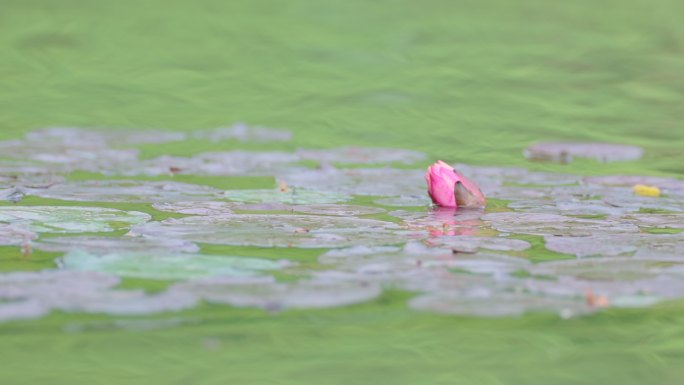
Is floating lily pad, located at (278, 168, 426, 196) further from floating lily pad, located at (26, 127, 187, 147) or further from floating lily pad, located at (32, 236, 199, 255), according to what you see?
floating lily pad, located at (32, 236, 199, 255)

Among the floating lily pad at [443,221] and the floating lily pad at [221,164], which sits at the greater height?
the floating lily pad at [221,164]

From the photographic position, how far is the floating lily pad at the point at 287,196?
3426 mm

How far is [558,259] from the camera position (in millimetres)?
2646

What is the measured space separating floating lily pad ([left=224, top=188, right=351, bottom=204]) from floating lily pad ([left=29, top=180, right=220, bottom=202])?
2.9 inches

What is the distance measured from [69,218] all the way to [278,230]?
20.5 inches

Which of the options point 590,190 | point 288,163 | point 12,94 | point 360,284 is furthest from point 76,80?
point 360,284

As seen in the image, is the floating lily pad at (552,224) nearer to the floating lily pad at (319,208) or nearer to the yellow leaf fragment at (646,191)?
the floating lily pad at (319,208)

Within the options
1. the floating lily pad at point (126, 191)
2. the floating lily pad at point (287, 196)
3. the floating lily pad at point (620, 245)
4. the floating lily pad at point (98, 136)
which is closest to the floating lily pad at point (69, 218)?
the floating lily pad at point (126, 191)

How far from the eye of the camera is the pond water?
2186 millimetres

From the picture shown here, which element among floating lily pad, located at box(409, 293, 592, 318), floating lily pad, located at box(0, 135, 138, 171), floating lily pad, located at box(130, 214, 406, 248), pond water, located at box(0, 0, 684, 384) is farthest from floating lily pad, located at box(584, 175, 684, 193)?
floating lily pad, located at box(409, 293, 592, 318)

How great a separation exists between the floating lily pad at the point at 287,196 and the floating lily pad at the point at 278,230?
1.14 ft

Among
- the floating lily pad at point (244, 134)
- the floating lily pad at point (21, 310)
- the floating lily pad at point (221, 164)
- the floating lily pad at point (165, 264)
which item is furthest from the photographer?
the floating lily pad at point (244, 134)

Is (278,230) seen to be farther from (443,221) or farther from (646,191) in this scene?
(646,191)

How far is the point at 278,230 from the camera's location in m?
2.85
